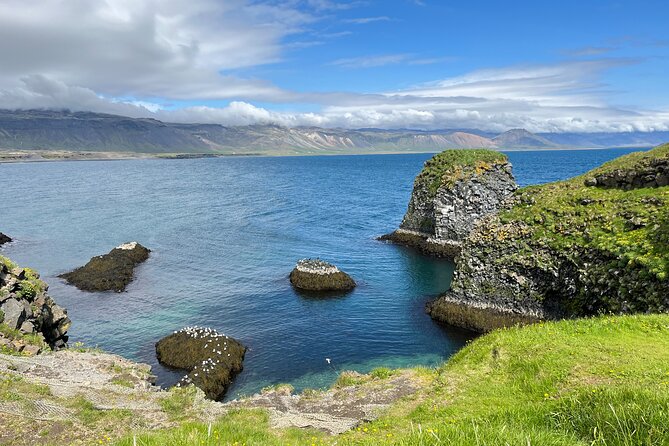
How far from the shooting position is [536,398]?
1798cm

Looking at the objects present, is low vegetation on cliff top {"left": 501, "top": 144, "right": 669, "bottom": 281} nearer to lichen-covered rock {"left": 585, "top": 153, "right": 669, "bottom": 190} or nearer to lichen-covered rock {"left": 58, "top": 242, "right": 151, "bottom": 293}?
lichen-covered rock {"left": 585, "top": 153, "right": 669, "bottom": 190}

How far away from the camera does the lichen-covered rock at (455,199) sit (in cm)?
6994

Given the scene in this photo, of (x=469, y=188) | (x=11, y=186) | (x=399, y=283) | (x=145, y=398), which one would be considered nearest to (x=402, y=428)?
(x=145, y=398)

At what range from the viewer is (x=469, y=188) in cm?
7069

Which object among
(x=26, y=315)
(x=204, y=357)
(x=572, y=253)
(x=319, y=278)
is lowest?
(x=204, y=357)

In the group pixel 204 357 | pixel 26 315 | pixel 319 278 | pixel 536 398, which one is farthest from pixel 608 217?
pixel 26 315

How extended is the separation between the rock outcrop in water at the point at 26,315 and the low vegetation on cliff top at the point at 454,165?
56.9m

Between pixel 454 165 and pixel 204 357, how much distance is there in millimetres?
54898

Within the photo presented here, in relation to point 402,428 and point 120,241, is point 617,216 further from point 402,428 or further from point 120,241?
point 120,241

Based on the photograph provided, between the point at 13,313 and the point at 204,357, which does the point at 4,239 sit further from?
the point at 204,357

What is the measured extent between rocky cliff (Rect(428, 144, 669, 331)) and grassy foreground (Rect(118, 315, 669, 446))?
11.6m

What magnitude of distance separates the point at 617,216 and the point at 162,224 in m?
83.5

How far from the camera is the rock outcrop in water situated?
96.3ft

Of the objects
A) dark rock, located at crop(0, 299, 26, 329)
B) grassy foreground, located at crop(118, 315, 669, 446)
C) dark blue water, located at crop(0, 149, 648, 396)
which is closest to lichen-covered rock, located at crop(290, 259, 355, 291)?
dark blue water, located at crop(0, 149, 648, 396)
